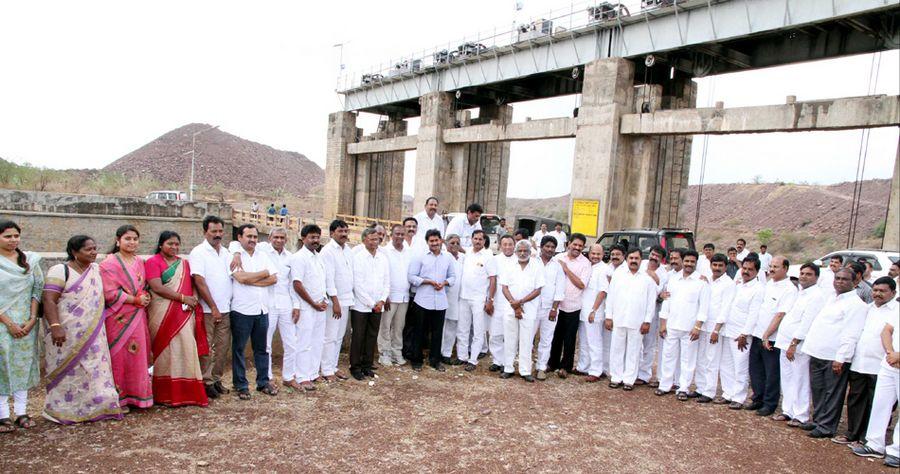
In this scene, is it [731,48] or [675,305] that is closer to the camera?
[675,305]

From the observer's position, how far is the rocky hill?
6150 cm

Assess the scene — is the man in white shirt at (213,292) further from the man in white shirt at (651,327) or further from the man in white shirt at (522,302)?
the man in white shirt at (651,327)

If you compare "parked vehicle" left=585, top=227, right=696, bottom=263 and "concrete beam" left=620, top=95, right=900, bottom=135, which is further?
"parked vehicle" left=585, top=227, right=696, bottom=263

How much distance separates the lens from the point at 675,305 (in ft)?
19.8

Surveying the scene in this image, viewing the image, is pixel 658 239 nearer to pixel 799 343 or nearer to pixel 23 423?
pixel 799 343

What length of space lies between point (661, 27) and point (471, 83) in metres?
7.52

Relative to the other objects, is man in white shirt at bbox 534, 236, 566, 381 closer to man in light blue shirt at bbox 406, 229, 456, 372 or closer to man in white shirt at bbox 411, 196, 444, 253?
man in light blue shirt at bbox 406, 229, 456, 372

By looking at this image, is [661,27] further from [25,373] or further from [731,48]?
[25,373]

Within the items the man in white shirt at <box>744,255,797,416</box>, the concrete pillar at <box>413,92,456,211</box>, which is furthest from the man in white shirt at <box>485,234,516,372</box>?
the concrete pillar at <box>413,92,456,211</box>

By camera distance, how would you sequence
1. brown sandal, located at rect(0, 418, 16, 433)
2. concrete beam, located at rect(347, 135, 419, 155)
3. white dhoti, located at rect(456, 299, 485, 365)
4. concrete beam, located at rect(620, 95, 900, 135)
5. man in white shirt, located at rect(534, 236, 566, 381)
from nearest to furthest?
brown sandal, located at rect(0, 418, 16, 433) → man in white shirt, located at rect(534, 236, 566, 381) → white dhoti, located at rect(456, 299, 485, 365) → concrete beam, located at rect(620, 95, 900, 135) → concrete beam, located at rect(347, 135, 419, 155)

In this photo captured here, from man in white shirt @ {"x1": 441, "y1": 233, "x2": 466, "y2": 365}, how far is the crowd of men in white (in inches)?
0.8

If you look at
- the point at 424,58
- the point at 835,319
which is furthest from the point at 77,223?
the point at 835,319

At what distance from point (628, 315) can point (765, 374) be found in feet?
4.92

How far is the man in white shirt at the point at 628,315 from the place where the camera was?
6.18 meters
